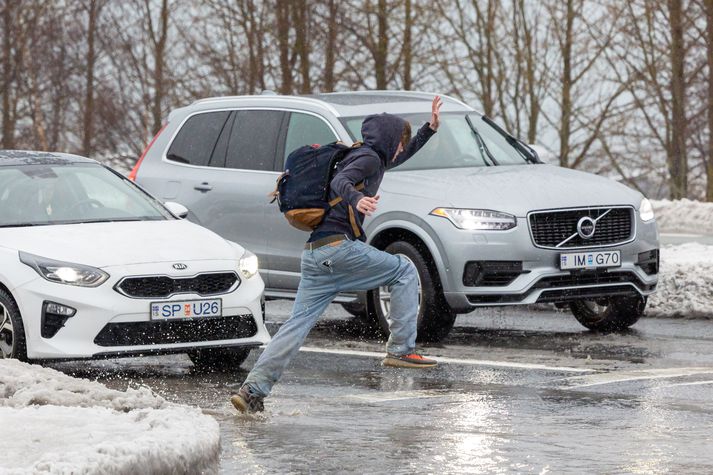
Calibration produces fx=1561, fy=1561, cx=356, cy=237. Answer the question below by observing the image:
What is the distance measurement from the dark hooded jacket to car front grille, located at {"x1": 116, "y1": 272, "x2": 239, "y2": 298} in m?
1.58

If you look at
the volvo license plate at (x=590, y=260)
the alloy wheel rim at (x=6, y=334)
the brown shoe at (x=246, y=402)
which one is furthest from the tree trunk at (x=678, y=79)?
the brown shoe at (x=246, y=402)

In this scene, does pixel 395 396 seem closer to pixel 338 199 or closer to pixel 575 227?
pixel 338 199

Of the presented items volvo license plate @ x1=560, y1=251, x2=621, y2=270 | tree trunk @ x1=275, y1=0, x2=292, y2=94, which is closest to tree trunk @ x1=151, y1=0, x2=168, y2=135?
tree trunk @ x1=275, y1=0, x2=292, y2=94

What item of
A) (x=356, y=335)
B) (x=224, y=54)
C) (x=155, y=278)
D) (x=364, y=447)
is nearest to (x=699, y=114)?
(x=224, y=54)

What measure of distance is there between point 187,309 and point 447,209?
2.44 meters

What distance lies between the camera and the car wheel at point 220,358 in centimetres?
998

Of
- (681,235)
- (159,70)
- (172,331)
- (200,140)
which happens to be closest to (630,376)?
(172,331)

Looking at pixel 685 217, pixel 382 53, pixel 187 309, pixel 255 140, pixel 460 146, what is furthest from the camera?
pixel 382 53

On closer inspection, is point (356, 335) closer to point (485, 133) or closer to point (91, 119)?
point (485, 133)

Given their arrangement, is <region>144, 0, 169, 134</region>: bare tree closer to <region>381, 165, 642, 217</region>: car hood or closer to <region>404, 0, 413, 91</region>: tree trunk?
<region>404, 0, 413, 91</region>: tree trunk

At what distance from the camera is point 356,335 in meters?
12.3

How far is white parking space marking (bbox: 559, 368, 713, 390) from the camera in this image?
29.3 feet

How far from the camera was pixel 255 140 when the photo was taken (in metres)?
12.8

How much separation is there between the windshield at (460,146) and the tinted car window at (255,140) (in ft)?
2.42
